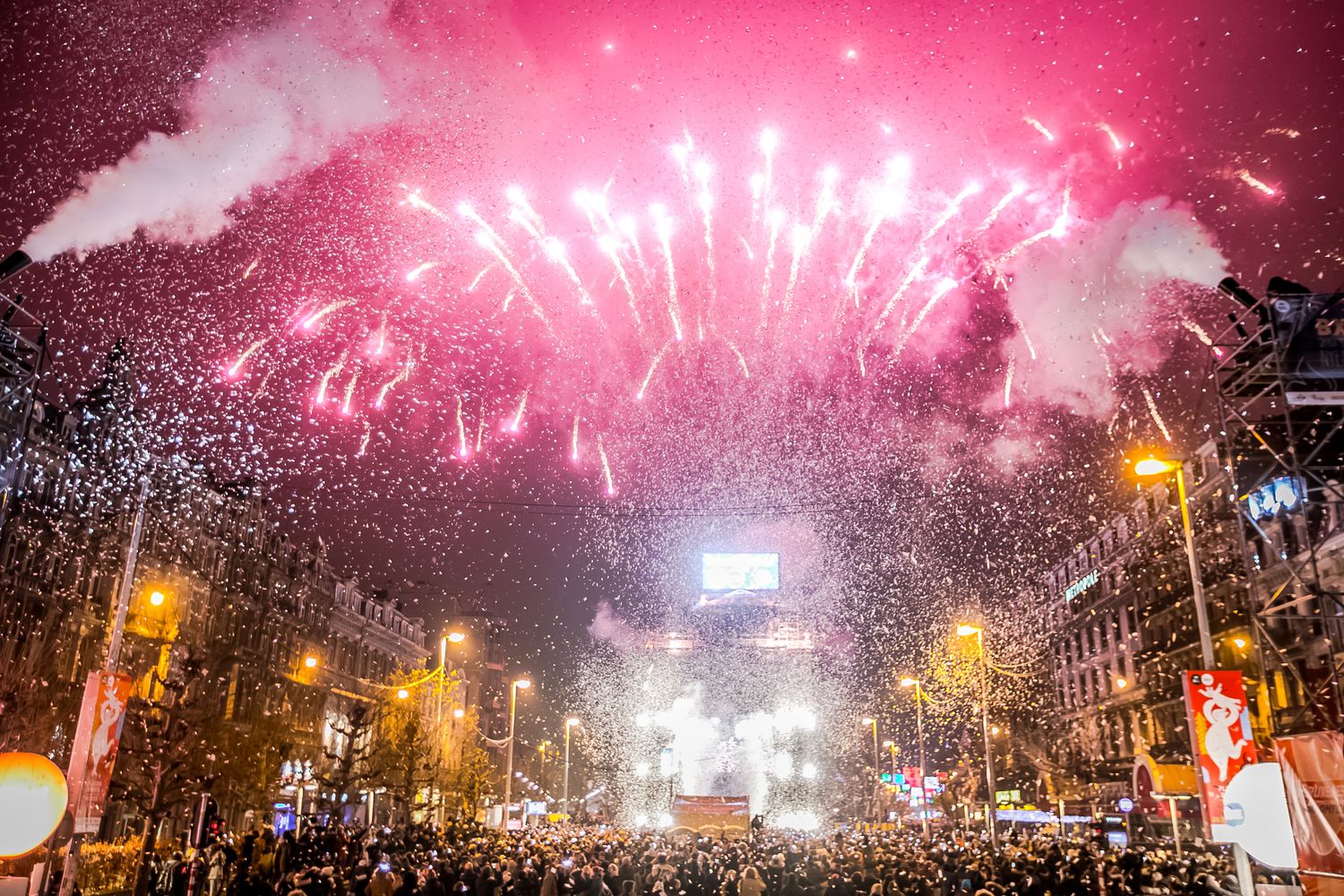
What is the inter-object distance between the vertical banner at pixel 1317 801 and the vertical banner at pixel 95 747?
50.2 feet

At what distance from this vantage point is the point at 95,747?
1549 centimetres

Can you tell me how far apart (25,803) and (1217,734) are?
16409 mm

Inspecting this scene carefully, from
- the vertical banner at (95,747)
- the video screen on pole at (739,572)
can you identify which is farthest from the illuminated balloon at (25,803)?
the video screen on pole at (739,572)

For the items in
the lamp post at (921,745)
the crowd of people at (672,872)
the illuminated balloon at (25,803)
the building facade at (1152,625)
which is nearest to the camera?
the illuminated balloon at (25,803)

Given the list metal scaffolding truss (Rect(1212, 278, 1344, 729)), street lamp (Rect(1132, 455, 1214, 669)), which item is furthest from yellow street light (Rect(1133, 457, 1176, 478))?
metal scaffolding truss (Rect(1212, 278, 1344, 729))

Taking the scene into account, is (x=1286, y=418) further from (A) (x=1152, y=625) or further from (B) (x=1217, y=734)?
(A) (x=1152, y=625)

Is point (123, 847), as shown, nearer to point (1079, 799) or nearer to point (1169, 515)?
point (1169, 515)

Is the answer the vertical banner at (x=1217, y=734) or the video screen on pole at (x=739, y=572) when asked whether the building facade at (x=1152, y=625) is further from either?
the video screen on pole at (x=739, y=572)

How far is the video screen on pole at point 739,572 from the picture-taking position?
3479 inches

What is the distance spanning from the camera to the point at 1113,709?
6538cm

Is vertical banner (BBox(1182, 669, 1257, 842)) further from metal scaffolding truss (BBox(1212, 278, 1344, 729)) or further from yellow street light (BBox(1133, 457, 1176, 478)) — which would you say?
yellow street light (BBox(1133, 457, 1176, 478))

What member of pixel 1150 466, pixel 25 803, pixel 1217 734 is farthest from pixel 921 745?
pixel 25 803

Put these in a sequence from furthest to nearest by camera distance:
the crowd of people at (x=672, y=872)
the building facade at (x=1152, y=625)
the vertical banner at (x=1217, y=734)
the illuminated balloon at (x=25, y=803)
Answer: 1. the building facade at (x=1152, y=625)
2. the crowd of people at (x=672, y=872)
3. the vertical banner at (x=1217, y=734)
4. the illuminated balloon at (x=25, y=803)

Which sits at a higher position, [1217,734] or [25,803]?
[1217,734]
